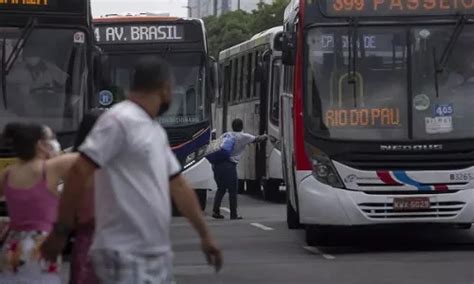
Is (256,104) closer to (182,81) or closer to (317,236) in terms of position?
(182,81)

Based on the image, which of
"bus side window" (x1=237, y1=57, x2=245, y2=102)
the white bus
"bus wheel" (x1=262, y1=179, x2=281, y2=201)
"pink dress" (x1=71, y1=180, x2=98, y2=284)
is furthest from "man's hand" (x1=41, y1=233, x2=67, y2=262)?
"bus side window" (x1=237, y1=57, x2=245, y2=102)

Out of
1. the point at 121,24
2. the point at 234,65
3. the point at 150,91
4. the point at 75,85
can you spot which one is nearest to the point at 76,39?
the point at 75,85

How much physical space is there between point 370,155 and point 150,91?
890cm

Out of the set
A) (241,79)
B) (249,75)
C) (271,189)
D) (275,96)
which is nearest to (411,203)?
(275,96)

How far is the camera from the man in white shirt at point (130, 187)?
6535mm

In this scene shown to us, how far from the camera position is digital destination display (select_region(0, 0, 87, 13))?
50.4ft

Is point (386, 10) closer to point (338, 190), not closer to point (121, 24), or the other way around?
point (338, 190)

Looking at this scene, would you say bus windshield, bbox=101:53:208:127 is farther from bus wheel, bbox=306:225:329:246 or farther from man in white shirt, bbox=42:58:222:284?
man in white shirt, bbox=42:58:222:284

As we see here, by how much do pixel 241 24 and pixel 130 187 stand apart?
70.0 metres

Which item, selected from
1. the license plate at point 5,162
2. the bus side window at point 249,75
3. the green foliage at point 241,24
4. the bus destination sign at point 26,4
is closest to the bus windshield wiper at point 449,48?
the bus destination sign at point 26,4

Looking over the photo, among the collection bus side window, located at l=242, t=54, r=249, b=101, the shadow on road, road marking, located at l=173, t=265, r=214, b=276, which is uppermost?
bus side window, located at l=242, t=54, r=249, b=101

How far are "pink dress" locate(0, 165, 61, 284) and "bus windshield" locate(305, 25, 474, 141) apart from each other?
782 centimetres

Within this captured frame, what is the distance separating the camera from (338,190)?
15.3 metres

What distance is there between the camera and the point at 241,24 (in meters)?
76.2
